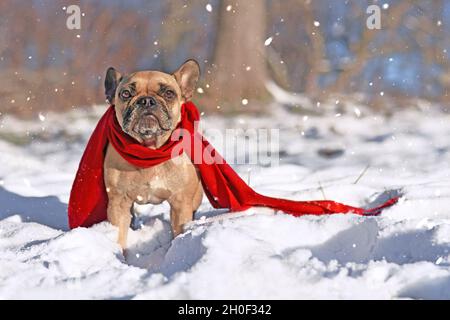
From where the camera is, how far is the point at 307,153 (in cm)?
662

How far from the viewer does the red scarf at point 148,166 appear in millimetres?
3041

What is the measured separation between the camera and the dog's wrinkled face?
115 inches

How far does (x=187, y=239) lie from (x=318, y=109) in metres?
6.91

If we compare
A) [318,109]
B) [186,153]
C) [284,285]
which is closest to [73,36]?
[318,109]

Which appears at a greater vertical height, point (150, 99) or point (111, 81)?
point (111, 81)

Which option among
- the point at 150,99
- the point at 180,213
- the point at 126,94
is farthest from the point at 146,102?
the point at 180,213

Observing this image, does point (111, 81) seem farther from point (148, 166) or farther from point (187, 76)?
point (148, 166)

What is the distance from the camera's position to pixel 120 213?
319 centimetres

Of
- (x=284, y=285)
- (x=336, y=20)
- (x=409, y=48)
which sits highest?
(x=336, y=20)

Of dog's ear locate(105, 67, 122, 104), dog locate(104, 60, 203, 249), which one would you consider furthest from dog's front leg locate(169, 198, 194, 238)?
dog's ear locate(105, 67, 122, 104)

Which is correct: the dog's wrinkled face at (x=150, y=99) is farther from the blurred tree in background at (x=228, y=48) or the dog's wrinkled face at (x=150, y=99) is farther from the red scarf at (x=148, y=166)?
the blurred tree in background at (x=228, y=48)

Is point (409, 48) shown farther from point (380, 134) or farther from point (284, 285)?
point (284, 285)

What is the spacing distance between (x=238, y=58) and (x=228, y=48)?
20 cm

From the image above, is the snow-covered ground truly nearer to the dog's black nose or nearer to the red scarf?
the red scarf
